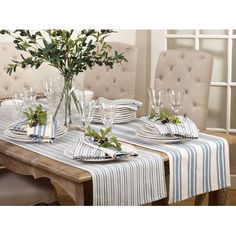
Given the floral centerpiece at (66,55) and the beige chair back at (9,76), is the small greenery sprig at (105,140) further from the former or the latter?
the beige chair back at (9,76)

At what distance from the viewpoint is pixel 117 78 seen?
2.43m

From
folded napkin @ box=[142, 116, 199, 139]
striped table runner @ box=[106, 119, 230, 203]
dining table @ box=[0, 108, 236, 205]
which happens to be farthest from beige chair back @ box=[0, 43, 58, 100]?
folded napkin @ box=[142, 116, 199, 139]

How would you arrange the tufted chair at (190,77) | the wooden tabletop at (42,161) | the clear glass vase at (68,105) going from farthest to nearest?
the tufted chair at (190,77) < the clear glass vase at (68,105) < the wooden tabletop at (42,161)

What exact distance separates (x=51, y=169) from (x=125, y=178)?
0.62 feet

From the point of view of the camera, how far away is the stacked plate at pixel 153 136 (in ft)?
4.66

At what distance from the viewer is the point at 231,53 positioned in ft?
8.92

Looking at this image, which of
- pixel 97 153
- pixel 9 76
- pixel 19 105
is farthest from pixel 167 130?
pixel 9 76

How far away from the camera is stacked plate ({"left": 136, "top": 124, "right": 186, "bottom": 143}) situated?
1421 mm

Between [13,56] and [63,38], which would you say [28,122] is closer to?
[63,38]

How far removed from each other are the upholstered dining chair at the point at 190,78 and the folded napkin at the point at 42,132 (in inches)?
33.0

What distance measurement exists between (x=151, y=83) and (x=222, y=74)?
1.53ft

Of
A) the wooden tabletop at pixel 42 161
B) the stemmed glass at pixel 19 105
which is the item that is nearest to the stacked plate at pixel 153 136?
the wooden tabletop at pixel 42 161

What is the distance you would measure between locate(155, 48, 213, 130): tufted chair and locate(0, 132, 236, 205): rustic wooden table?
569 mm
